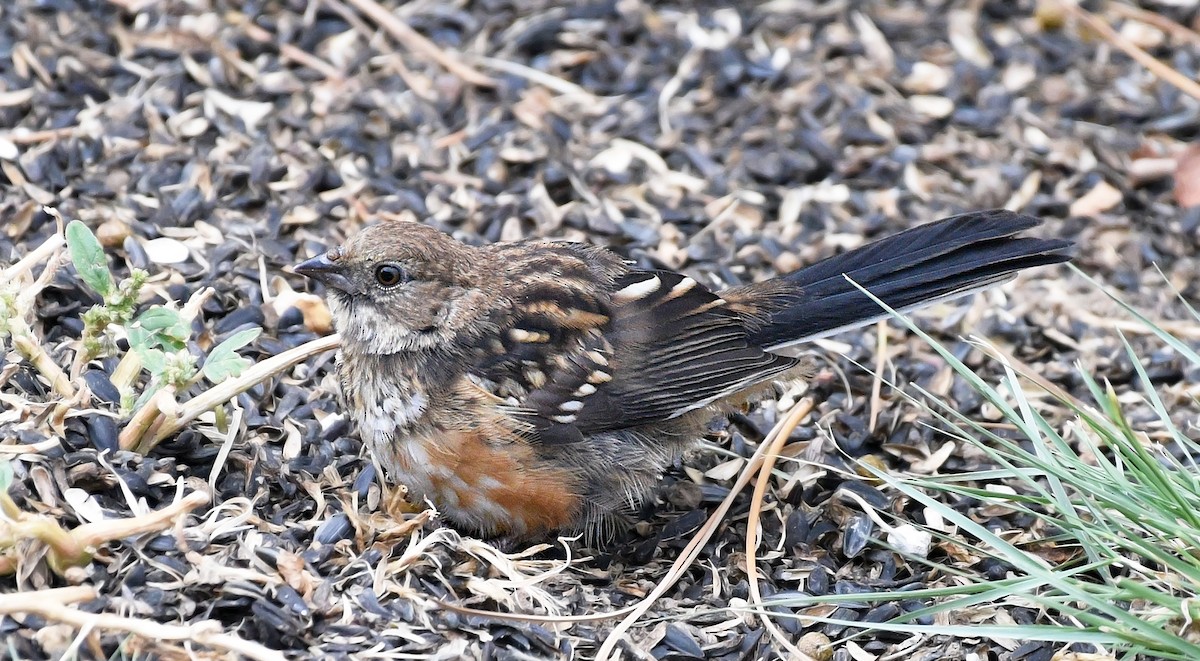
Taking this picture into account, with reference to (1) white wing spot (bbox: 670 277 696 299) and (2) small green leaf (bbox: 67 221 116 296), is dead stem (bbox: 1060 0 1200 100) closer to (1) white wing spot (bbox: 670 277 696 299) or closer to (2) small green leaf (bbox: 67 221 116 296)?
(1) white wing spot (bbox: 670 277 696 299)

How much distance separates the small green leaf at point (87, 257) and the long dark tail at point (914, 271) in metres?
1.92

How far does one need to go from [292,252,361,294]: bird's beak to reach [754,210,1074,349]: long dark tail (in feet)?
4.16

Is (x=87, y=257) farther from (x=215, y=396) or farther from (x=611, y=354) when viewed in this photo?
(x=611, y=354)

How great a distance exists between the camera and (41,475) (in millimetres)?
3318

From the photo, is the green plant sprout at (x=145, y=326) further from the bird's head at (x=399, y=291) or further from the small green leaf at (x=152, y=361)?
the bird's head at (x=399, y=291)

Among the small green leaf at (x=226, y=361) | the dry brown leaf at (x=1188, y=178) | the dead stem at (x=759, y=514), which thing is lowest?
the dead stem at (x=759, y=514)

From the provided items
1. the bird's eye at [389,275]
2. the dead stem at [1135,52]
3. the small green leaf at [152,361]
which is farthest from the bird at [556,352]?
the dead stem at [1135,52]

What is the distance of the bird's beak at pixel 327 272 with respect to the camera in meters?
3.79

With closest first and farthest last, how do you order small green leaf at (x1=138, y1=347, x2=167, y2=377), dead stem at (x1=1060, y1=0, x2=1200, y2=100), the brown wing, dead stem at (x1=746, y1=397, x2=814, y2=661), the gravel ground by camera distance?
small green leaf at (x1=138, y1=347, x2=167, y2=377)
the gravel ground
dead stem at (x1=746, y1=397, x2=814, y2=661)
the brown wing
dead stem at (x1=1060, y1=0, x2=1200, y2=100)

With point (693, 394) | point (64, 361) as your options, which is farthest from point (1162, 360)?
point (64, 361)

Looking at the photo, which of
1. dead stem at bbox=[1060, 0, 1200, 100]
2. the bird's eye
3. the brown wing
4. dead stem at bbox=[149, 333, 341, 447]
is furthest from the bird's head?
dead stem at bbox=[1060, 0, 1200, 100]

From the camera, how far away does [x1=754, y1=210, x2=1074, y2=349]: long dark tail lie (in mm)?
3906

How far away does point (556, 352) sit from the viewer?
3902 mm

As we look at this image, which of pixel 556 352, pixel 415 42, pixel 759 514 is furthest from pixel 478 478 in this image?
pixel 415 42
